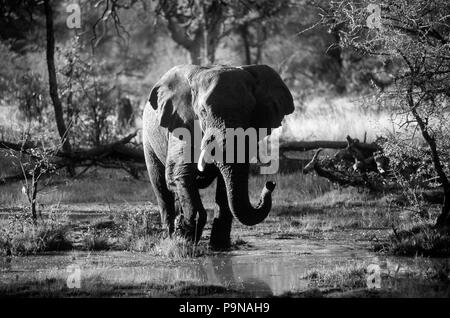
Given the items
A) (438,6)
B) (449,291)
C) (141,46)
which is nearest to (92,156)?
(438,6)

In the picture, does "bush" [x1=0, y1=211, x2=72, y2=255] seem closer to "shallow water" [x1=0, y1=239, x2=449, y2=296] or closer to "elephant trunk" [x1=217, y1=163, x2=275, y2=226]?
"shallow water" [x1=0, y1=239, x2=449, y2=296]

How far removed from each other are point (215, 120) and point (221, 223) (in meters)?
1.46

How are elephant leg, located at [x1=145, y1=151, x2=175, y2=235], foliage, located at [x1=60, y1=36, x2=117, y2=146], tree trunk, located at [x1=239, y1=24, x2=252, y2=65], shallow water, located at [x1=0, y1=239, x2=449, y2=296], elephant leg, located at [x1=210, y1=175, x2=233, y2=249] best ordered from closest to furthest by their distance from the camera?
shallow water, located at [x1=0, y1=239, x2=449, y2=296]
elephant leg, located at [x1=210, y1=175, x2=233, y2=249]
elephant leg, located at [x1=145, y1=151, x2=175, y2=235]
foliage, located at [x1=60, y1=36, x2=117, y2=146]
tree trunk, located at [x1=239, y1=24, x2=252, y2=65]

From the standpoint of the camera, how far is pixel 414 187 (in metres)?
13.6

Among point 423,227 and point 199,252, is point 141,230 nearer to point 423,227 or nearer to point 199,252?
point 199,252

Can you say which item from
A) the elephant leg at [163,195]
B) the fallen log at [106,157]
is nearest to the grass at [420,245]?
the elephant leg at [163,195]

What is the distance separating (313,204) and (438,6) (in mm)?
4138

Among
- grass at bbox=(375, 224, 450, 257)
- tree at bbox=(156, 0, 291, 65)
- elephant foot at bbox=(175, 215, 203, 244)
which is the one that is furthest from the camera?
tree at bbox=(156, 0, 291, 65)

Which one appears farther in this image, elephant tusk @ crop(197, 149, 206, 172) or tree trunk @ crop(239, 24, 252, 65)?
tree trunk @ crop(239, 24, 252, 65)

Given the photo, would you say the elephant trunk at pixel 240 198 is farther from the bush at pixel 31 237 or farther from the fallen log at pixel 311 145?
the fallen log at pixel 311 145

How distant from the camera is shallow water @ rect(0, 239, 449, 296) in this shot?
9180 millimetres

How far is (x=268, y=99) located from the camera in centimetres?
1054

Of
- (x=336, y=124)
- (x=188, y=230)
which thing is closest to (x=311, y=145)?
(x=336, y=124)

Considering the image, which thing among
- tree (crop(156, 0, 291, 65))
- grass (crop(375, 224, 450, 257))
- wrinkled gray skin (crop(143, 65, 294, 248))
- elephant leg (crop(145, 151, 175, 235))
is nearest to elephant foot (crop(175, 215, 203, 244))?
wrinkled gray skin (crop(143, 65, 294, 248))
